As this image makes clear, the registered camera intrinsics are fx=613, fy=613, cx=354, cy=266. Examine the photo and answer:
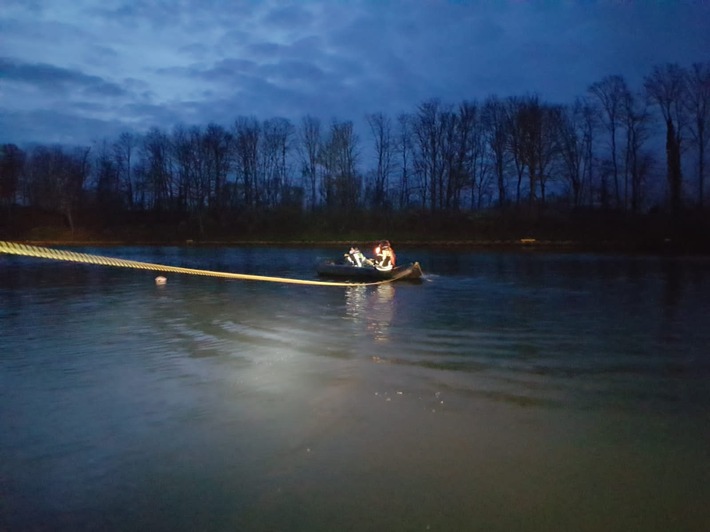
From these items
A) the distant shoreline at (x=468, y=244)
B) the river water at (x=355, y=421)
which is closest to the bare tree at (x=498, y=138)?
the distant shoreline at (x=468, y=244)

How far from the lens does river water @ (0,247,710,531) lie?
4.78 meters

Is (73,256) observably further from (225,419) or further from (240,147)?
(240,147)

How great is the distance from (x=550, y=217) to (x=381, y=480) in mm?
52211

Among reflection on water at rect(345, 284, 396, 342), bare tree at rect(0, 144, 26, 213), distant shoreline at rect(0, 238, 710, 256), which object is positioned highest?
bare tree at rect(0, 144, 26, 213)

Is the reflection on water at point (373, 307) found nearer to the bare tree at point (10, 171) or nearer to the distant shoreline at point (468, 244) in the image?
the distant shoreline at point (468, 244)

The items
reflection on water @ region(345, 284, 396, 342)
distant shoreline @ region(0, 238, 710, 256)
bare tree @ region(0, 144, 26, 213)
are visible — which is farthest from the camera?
bare tree @ region(0, 144, 26, 213)

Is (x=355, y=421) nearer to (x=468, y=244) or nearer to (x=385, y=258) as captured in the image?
(x=385, y=258)

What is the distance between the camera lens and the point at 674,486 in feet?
16.8

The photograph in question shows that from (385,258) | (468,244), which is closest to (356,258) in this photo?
(385,258)

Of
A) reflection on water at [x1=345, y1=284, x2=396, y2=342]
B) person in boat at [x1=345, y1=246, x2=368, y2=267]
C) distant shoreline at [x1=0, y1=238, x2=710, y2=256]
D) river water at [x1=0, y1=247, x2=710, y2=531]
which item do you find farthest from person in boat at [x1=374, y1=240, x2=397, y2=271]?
distant shoreline at [x1=0, y1=238, x2=710, y2=256]

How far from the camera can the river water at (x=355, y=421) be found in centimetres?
478

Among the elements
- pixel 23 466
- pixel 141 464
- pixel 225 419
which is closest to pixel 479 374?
pixel 225 419

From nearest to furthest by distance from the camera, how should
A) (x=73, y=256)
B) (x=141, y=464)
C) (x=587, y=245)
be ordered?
(x=141, y=464) → (x=73, y=256) → (x=587, y=245)

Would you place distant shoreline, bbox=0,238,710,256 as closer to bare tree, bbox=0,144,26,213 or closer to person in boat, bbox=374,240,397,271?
bare tree, bbox=0,144,26,213
